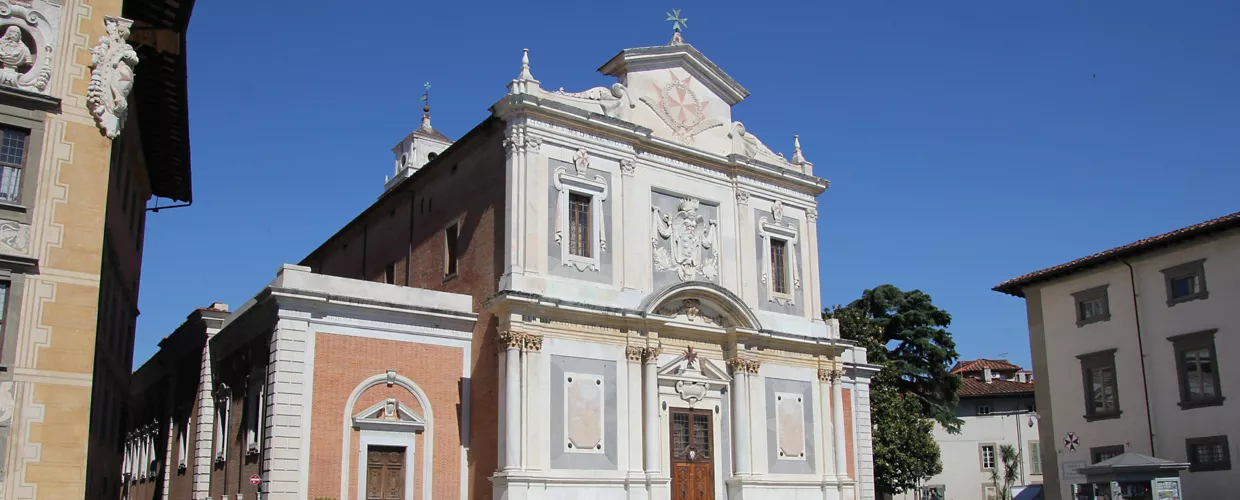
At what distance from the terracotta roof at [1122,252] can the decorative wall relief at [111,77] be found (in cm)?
3140

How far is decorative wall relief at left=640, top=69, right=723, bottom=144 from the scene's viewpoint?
31156mm

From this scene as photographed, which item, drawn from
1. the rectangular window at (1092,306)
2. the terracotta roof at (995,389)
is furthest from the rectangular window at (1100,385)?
the terracotta roof at (995,389)

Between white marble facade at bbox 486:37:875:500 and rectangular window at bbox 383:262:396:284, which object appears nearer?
white marble facade at bbox 486:37:875:500

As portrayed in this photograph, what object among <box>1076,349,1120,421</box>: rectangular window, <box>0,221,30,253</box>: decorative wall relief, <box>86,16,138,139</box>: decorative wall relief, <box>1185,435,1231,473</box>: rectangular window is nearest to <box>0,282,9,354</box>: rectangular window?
<box>0,221,30,253</box>: decorative wall relief

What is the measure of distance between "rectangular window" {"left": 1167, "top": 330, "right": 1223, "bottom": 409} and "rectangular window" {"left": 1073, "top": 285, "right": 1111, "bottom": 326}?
314 cm

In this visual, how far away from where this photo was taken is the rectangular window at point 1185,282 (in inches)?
1356

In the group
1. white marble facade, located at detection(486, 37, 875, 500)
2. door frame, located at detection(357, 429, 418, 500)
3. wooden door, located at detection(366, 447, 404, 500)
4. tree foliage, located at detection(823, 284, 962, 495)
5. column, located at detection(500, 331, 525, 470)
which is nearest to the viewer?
door frame, located at detection(357, 429, 418, 500)

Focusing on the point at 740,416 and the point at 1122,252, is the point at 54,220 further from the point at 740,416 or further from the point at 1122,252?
the point at 1122,252

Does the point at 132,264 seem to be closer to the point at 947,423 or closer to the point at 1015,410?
the point at 947,423

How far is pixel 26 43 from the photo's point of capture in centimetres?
1805

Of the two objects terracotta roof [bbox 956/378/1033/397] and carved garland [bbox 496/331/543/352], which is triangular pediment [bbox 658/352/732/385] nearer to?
carved garland [bbox 496/331/543/352]

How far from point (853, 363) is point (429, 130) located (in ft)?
87.6

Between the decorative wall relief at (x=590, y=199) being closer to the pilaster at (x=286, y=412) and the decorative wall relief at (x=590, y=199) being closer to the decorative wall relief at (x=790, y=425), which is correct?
the pilaster at (x=286, y=412)

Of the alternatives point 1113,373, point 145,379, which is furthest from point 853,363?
point 145,379
